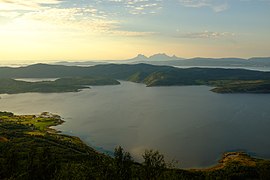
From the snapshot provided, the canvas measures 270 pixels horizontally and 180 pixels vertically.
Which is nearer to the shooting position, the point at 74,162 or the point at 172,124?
the point at 74,162

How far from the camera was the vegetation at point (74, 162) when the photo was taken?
33906 millimetres

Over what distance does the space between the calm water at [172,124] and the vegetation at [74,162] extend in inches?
219

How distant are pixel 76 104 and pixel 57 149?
3403 inches

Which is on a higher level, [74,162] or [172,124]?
[74,162]

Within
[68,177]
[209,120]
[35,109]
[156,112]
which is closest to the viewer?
[68,177]

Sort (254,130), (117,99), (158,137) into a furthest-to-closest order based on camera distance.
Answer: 1. (117,99)
2. (254,130)
3. (158,137)

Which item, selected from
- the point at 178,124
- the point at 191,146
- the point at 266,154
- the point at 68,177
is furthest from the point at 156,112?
the point at 68,177

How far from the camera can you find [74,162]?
56250 millimetres

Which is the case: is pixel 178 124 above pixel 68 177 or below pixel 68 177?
below

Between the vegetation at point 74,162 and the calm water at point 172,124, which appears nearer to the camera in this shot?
the vegetation at point 74,162

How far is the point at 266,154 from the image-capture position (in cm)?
7294

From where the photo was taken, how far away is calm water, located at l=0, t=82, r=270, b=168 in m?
77.8

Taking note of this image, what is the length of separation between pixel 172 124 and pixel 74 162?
5425 cm

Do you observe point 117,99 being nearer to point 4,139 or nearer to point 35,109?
point 35,109
